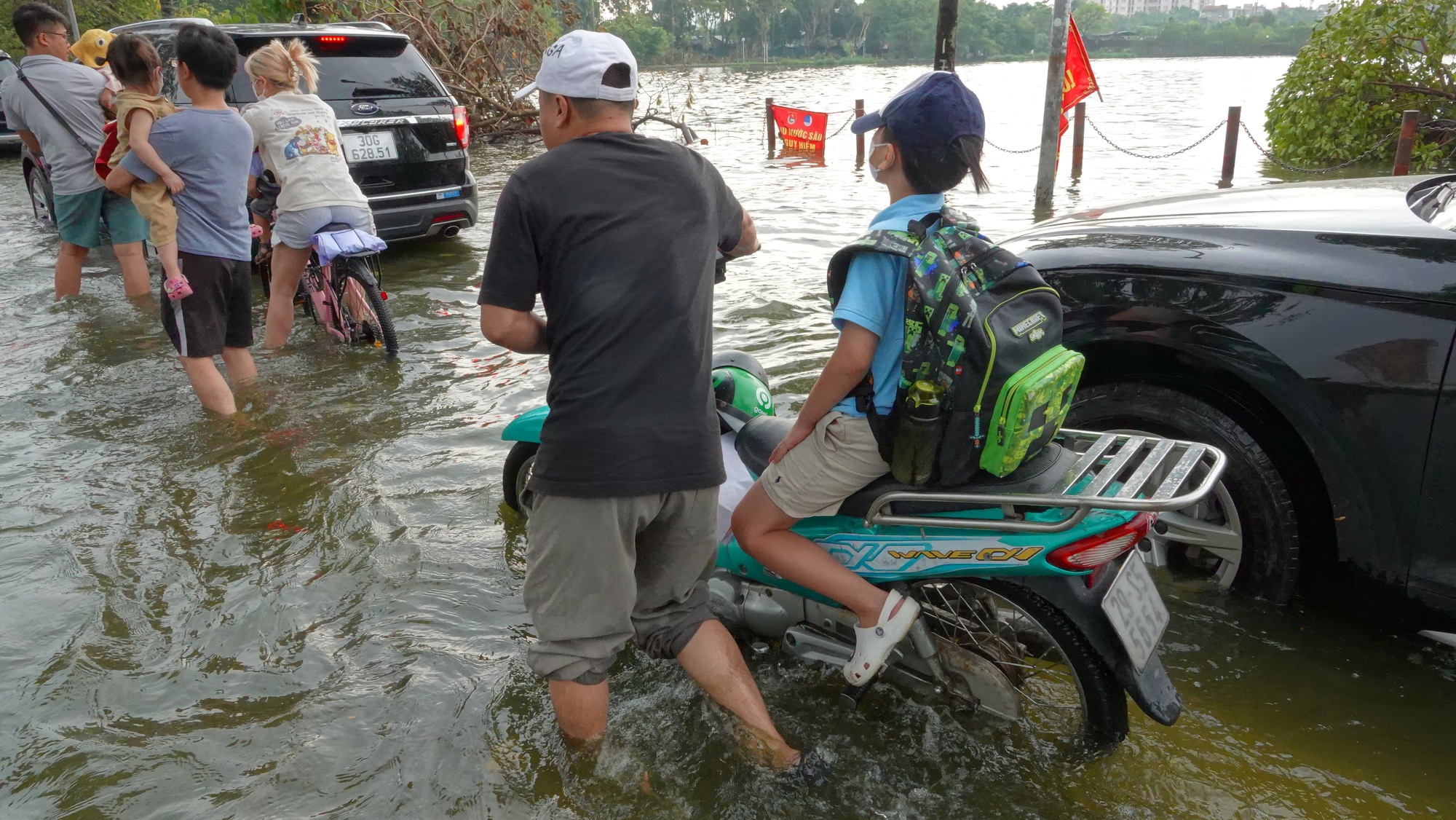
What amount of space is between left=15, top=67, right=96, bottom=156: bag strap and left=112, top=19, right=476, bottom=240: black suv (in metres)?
0.95

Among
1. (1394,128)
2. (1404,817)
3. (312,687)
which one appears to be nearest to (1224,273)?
(1404,817)

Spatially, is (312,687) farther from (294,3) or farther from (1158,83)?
(1158,83)

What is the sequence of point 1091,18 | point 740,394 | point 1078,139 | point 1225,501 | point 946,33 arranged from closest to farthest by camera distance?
point 1225,501 → point 740,394 → point 946,33 → point 1078,139 → point 1091,18

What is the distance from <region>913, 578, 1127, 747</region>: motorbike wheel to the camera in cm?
248

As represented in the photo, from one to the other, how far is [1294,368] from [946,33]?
6255 millimetres

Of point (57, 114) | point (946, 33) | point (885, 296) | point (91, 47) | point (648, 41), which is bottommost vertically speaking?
point (885, 296)

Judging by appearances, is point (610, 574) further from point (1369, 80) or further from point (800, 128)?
point (800, 128)

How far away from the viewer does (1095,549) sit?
2.37m

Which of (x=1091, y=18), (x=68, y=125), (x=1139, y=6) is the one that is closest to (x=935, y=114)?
(x=68, y=125)

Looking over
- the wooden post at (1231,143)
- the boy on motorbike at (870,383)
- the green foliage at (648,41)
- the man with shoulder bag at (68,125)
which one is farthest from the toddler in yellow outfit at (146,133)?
the green foliage at (648,41)

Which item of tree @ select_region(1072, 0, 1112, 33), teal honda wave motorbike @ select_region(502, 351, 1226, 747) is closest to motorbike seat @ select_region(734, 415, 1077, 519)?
teal honda wave motorbike @ select_region(502, 351, 1226, 747)

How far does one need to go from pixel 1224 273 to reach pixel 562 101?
2.08 meters

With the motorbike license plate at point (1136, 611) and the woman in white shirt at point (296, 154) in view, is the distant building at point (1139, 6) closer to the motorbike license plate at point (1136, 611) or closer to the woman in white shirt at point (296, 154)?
the woman in white shirt at point (296, 154)

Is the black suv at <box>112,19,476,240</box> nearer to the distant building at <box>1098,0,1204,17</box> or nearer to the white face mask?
the white face mask
